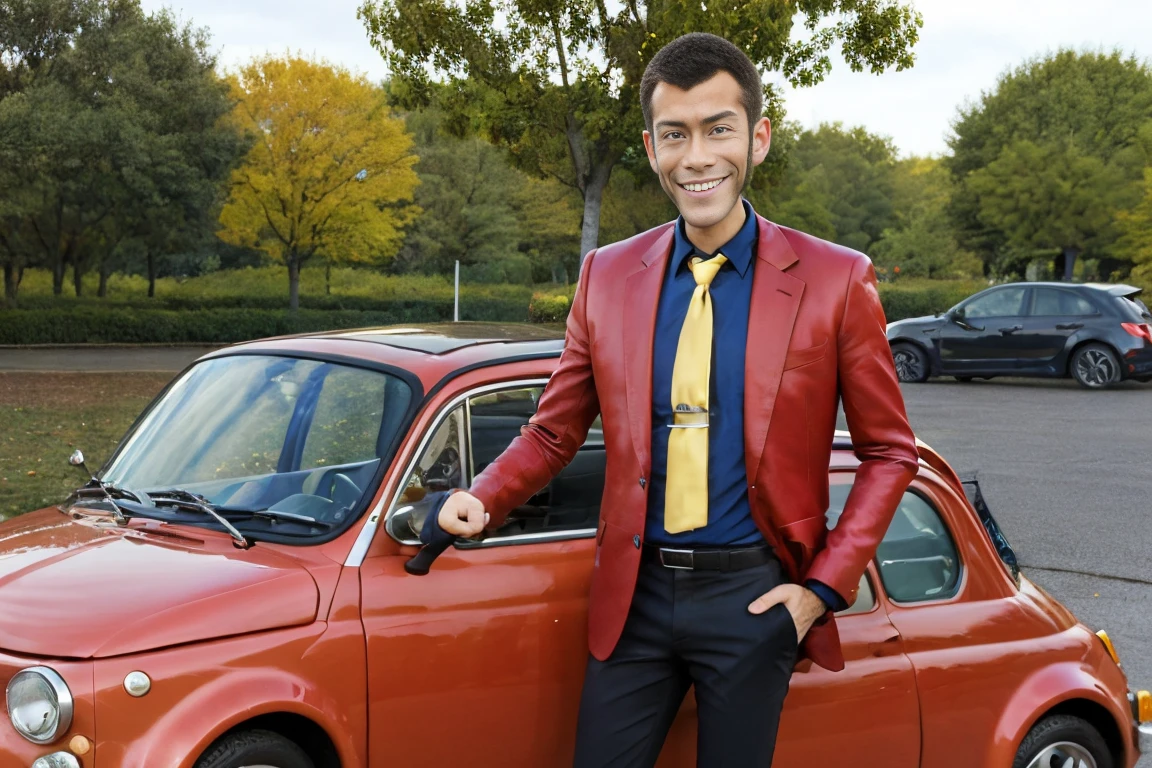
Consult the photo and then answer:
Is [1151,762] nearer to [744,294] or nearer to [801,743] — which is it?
[801,743]

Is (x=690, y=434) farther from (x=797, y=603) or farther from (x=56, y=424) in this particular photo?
(x=56, y=424)

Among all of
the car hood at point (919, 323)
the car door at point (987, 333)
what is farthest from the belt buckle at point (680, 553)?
the car hood at point (919, 323)

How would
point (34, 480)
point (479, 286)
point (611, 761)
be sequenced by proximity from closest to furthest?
1. point (611, 761)
2. point (34, 480)
3. point (479, 286)

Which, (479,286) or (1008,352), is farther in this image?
(479,286)

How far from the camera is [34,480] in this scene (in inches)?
454

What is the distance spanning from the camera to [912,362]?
24.1 meters

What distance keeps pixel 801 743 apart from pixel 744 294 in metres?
1.53

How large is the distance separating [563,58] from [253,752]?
88.6 ft

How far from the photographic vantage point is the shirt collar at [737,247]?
9.61ft

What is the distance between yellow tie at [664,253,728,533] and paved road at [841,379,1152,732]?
12.5ft

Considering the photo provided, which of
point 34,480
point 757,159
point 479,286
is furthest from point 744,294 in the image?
point 479,286

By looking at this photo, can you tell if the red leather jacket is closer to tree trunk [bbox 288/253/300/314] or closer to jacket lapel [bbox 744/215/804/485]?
jacket lapel [bbox 744/215/804/485]

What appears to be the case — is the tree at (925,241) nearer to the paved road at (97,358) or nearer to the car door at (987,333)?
the paved road at (97,358)

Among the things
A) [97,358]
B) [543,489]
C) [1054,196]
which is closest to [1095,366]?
[543,489]
